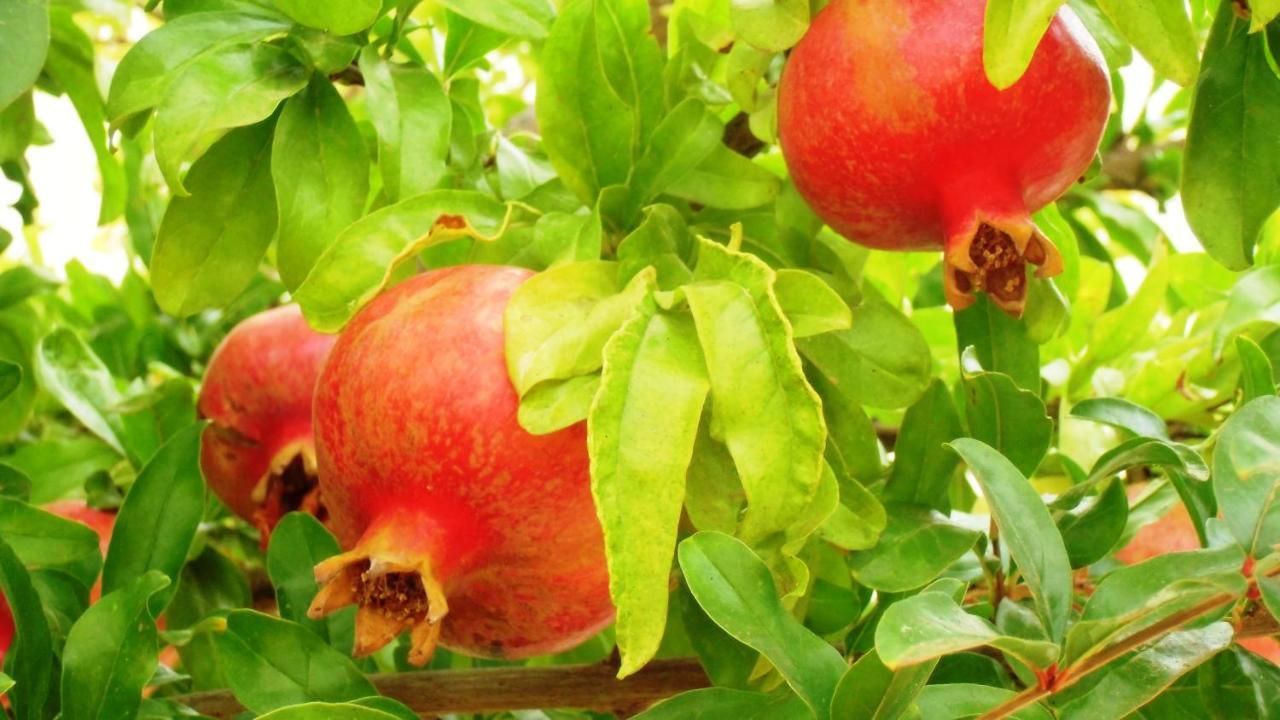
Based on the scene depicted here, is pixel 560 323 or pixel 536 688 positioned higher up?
pixel 560 323

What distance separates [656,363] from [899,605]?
0.55 feet

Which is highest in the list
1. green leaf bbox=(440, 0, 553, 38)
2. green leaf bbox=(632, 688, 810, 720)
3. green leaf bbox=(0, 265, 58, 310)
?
green leaf bbox=(440, 0, 553, 38)

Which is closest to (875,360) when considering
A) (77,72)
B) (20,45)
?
(20,45)

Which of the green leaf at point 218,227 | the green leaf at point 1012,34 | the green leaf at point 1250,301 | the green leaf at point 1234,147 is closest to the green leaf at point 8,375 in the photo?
the green leaf at point 218,227

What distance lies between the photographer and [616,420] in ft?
1.96

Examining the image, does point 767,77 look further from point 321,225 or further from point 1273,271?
point 1273,271

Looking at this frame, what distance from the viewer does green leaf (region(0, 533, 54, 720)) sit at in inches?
28.9

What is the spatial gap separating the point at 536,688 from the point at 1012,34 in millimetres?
464

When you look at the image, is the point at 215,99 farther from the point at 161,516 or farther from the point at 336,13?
the point at 161,516

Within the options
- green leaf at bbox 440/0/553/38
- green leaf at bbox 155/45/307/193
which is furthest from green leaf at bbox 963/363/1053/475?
green leaf at bbox 155/45/307/193

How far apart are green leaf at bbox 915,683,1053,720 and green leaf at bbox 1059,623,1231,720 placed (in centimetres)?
3

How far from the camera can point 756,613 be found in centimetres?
61

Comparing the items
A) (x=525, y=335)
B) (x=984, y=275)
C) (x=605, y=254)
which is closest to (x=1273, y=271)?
(x=984, y=275)

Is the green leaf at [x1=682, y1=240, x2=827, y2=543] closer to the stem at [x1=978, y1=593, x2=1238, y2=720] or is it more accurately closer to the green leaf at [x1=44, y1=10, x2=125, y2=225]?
the stem at [x1=978, y1=593, x2=1238, y2=720]
